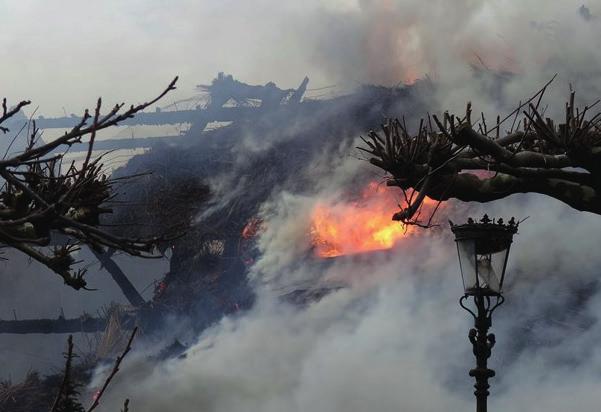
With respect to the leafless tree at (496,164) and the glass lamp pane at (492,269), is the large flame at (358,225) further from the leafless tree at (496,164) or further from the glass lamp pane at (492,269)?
the glass lamp pane at (492,269)

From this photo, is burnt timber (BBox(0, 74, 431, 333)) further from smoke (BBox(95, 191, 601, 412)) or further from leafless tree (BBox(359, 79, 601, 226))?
leafless tree (BBox(359, 79, 601, 226))

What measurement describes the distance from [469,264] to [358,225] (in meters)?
→ 17.5

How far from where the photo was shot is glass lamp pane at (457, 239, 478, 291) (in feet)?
31.8

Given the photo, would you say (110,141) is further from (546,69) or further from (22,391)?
(546,69)

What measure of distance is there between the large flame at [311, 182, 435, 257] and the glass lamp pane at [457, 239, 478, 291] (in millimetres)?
16853

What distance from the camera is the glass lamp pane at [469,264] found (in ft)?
31.8

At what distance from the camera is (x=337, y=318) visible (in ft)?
85.6

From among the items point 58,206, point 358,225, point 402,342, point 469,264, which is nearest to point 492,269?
point 469,264

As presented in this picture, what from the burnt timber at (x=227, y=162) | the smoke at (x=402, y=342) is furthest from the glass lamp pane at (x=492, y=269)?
the burnt timber at (x=227, y=162)

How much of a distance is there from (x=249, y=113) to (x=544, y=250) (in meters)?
10.7

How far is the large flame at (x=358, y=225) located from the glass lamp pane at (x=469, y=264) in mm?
16853

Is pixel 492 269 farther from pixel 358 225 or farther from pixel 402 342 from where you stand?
pixel 358 225

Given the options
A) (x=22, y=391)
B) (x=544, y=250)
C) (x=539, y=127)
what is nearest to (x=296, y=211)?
(x=544, y=250)

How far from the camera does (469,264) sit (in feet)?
32.0
